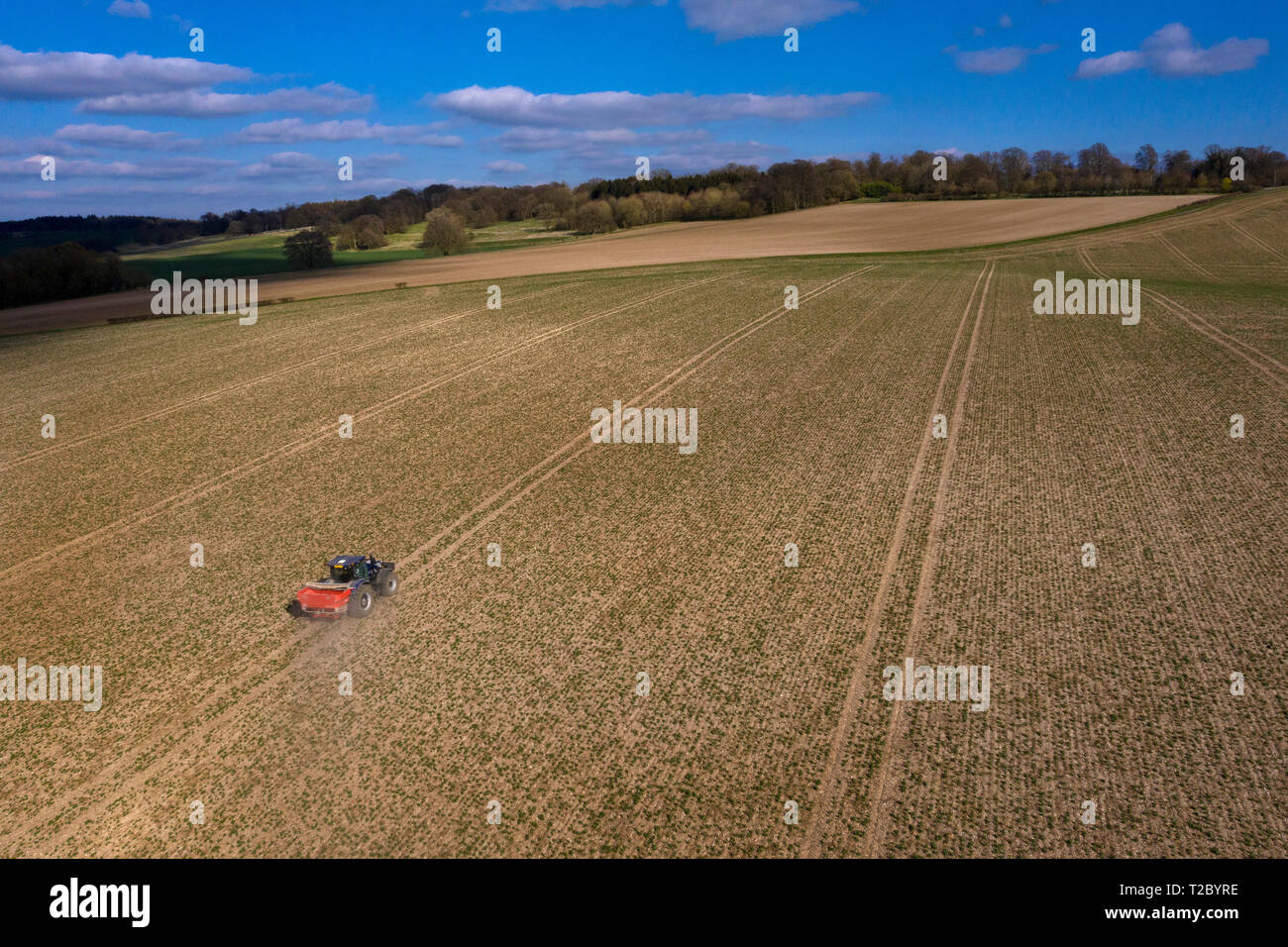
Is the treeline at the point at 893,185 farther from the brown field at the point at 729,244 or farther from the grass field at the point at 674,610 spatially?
the grass field at the point at 674,610

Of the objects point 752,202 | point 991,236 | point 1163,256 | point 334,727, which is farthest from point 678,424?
point 752,202

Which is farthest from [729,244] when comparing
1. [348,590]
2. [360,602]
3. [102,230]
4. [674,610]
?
[102,230]

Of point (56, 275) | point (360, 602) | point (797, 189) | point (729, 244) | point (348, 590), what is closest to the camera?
point (348, 590)

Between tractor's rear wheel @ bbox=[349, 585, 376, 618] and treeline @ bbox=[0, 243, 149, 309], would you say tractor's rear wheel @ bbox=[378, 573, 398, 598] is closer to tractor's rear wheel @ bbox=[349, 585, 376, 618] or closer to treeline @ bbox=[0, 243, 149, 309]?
tractor's rear wheel @ bbox=[349, 585, 376, 618]

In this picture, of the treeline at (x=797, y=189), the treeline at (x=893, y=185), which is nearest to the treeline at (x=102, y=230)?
the treeline at (x=797, y=189)

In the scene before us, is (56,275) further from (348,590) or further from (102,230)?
(102,230)

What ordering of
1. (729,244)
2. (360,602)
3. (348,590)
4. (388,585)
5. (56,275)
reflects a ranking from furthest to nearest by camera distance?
(729,244) → (56,275) → (388,585) → (360,602) → (348,590)

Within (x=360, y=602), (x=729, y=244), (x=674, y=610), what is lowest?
(x=674, y=610)
